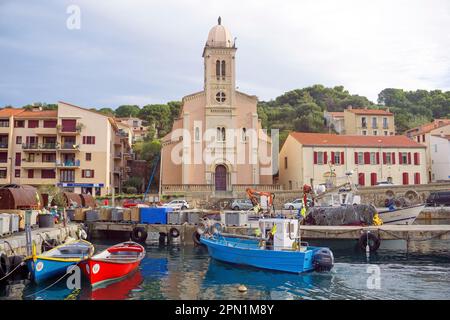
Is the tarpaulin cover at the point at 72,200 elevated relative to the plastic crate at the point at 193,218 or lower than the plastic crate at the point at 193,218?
elevated

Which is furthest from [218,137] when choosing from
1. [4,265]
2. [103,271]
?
[4,265]

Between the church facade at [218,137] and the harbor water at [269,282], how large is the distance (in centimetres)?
2821

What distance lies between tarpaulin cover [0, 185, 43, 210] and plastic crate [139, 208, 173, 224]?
8257 millimetres

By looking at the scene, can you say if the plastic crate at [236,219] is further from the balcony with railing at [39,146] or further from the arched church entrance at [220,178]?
the balcony with railing at [39,146]

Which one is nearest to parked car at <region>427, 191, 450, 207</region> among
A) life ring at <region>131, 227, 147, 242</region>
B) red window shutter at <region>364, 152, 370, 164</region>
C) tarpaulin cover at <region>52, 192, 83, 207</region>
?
red window shutter at <region>364, 152, 370, 164</region>

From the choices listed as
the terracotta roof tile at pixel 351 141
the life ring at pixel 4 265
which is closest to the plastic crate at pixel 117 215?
the life ring at pixel 4 265

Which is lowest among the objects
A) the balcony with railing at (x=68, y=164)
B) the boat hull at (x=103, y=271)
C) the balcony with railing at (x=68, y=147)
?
the boat hull at (x=103, y=271)

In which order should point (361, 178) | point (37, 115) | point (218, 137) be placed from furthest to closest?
point (37, 115), point (361, 178), point (218, 137)

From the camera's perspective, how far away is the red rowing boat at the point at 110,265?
59.2 feet

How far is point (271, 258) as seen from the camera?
69.9 ft

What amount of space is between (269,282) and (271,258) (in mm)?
2139

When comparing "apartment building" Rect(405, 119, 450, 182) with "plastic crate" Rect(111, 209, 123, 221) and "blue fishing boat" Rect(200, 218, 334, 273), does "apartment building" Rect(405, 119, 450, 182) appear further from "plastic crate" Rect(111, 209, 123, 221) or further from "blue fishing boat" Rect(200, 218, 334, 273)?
"blue fishing boat" Rect(200, 218, 334, 273)

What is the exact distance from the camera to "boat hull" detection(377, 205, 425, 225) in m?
32.7

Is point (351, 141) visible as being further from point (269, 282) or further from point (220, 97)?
point (269, 282)
